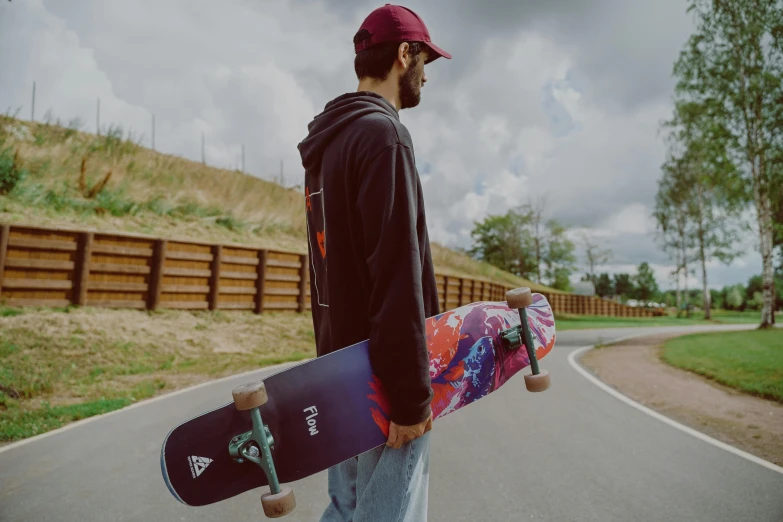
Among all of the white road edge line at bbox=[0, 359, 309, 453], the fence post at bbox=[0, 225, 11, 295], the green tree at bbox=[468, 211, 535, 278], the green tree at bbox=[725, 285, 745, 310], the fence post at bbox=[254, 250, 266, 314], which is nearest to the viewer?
the white road edge line at bbox=[0, 359, 309, 453]

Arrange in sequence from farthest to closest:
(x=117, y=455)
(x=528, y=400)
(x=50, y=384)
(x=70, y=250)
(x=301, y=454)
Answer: (x=70, y=250) → (x=50, y=384) → (x=528, y=400) → (x=117, y=455) → (x=301, y=454)

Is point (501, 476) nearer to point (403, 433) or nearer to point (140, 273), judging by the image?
point (403, 433)

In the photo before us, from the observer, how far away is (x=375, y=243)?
1.59 m

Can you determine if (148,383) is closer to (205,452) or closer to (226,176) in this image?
(205,452)

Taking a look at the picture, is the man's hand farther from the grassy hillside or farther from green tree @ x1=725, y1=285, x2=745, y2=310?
green tree @ x1=725, y1=285, x2=745, y2=310

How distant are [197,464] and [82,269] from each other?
1047 centimetres

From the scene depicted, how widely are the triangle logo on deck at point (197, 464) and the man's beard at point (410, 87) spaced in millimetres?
1563

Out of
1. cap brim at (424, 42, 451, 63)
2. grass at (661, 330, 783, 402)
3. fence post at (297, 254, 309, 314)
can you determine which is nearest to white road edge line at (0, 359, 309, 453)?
cap brim at (424, 42, 451, 63)

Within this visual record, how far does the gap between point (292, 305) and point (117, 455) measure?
37.0 feet

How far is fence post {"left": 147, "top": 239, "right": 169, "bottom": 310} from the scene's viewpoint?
467 inches

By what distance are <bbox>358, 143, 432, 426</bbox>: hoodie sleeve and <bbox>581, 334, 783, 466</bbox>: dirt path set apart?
4237 mm

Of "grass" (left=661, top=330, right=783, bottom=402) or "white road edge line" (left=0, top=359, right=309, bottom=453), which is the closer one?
"white road edge line" (left=0, top=359, right=309, bottom=453)

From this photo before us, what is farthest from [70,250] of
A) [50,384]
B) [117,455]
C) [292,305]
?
[117,455]

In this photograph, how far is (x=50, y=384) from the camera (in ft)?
24.1
